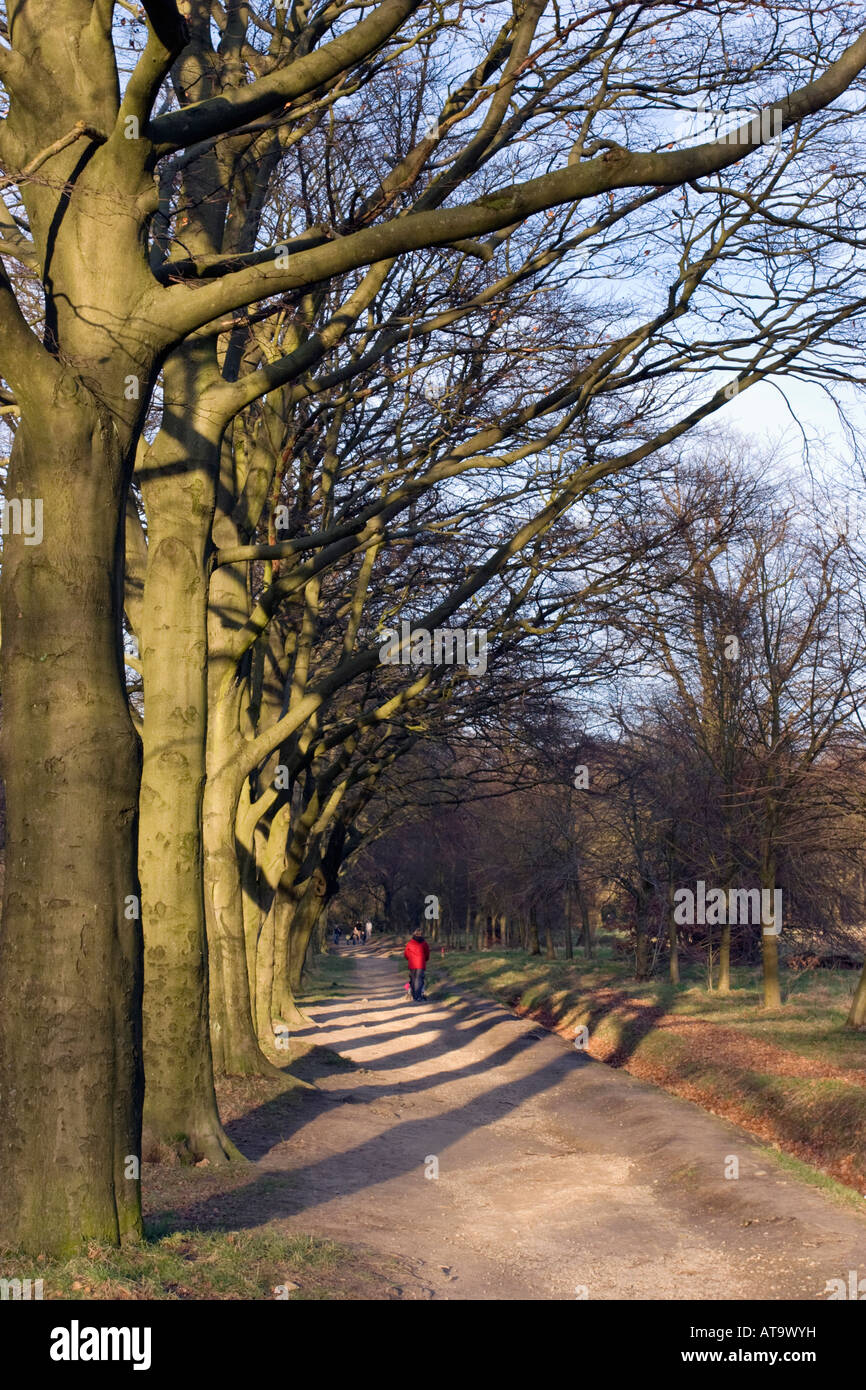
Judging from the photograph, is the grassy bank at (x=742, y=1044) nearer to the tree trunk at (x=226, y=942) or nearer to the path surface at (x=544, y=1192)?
the path surface at (x=544, y=1192)

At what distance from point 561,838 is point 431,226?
37817 mm

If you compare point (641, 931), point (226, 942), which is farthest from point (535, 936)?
point (226, 942)

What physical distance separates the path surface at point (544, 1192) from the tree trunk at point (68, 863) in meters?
2.10

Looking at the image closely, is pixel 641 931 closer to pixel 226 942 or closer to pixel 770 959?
pixel 770 959

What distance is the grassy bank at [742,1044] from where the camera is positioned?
14516 millimetres

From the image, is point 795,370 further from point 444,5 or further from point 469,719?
point 469,719

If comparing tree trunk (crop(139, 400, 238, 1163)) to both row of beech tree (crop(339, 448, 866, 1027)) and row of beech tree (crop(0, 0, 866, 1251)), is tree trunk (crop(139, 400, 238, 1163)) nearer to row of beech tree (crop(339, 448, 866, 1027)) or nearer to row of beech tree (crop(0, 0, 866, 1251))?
row of beech tree (crop(0, 0, 866, 1251))

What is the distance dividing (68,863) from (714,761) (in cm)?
2486

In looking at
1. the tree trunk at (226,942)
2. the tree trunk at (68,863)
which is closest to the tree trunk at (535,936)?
the tree trunk at (226,942)

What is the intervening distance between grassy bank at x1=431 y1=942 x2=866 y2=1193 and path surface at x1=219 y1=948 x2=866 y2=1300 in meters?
0.93

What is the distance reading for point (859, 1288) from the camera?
7367mm

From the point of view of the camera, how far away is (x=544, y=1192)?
11172 millimetres

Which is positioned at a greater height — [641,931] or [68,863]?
[68,863]

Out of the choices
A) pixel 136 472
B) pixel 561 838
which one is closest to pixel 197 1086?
pixel 136 472
